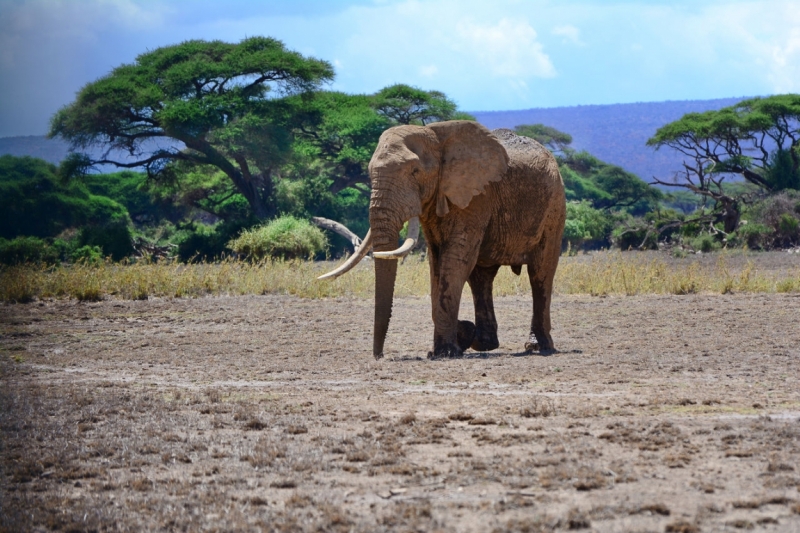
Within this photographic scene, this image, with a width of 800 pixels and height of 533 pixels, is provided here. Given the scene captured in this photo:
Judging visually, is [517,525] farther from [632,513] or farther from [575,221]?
[575,221]

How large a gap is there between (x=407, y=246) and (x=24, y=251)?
1979 centimetres

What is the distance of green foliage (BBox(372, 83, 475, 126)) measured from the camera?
4243 cm

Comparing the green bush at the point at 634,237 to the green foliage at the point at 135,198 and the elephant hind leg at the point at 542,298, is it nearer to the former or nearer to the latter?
the green foliage at the point at 135,198

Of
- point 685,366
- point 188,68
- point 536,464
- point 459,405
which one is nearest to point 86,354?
point 459,405

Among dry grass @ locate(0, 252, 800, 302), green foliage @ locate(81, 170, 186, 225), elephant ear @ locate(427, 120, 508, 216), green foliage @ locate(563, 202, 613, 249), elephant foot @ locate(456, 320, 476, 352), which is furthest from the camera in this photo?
green foliage @ locate(81, 170, 186, 225)

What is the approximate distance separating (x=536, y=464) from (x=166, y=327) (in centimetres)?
979

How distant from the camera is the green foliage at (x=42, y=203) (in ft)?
116

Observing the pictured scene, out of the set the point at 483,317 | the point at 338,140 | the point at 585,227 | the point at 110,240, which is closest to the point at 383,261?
the point at 483,317

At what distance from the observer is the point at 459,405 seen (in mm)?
8227

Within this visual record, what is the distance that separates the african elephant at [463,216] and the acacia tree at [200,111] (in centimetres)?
2615

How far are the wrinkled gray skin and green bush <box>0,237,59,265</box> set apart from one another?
55.9ft

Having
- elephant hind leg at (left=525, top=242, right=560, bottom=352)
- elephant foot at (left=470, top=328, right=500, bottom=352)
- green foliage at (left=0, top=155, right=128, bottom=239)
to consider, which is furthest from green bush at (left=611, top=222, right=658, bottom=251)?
elephant foot at (left=470, top=328, right=500, bottom=352)

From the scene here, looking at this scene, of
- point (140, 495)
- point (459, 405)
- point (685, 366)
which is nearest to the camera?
→ point (140, 495)

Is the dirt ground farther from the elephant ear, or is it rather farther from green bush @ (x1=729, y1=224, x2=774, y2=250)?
green bush @ (x1=729, y1=224, x2=774, y2=250)
